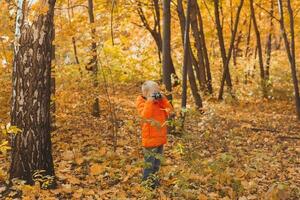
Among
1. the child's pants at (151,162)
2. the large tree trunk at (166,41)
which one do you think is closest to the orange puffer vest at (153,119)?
the child's pants at (151,162)

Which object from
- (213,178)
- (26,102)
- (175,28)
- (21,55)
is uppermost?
(175,28)

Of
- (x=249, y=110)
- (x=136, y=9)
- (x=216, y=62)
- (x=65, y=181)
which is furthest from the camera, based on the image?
(x=216, y=62)

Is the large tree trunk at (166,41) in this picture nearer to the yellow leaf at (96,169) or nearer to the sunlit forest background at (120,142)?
the sunlit forest background at (120,142)

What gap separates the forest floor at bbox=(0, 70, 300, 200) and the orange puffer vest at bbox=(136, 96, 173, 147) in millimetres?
324

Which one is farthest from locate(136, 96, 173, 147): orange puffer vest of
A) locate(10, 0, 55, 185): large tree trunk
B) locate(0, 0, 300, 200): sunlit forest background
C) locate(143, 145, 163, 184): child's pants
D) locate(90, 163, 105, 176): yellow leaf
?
locate(10, 0, 55, 185): large tree trunk

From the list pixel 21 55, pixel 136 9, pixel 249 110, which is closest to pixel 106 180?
pixel 21 55

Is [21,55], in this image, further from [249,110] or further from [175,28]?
[175,28]

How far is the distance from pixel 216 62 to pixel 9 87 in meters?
15.9

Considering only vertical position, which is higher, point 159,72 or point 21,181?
point 159,72

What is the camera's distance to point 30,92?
17.6 ft

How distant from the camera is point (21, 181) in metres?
5.45

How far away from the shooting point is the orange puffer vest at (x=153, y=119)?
5809 mm

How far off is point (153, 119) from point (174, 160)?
226 cm

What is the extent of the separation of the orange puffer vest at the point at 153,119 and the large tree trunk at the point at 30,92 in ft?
4.33
